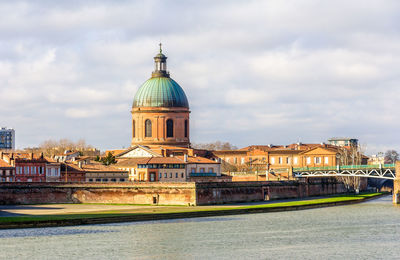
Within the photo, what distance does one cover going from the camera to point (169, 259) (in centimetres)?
4459

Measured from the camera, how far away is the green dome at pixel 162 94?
12562cm

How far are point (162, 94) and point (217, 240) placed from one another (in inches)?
2944

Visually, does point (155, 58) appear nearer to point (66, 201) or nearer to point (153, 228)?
point (66, 201)

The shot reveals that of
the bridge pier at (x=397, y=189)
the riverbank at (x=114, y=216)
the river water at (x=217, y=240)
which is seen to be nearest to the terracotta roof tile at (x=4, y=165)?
the riverbank at (x=114, y=216)

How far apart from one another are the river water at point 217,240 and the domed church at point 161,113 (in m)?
57.3

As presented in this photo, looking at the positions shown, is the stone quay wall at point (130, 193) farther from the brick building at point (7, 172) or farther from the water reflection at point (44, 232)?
the water reflection at point (44, 232)

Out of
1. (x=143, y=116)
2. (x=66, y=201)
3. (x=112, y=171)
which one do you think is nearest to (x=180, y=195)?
(x=66, y=201)

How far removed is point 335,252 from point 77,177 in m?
57.2

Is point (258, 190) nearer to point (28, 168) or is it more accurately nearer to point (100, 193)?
point (100, 193)

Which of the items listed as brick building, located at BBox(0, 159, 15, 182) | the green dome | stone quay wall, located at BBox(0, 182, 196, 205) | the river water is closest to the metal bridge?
the green dome

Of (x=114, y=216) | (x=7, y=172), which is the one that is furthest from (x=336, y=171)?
(x=114, y=216)

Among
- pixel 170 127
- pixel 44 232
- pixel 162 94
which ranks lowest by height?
pixel 44 232

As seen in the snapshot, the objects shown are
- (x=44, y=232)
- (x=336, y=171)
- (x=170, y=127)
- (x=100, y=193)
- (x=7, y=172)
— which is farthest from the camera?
(x=170, y=127)

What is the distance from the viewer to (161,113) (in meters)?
125
